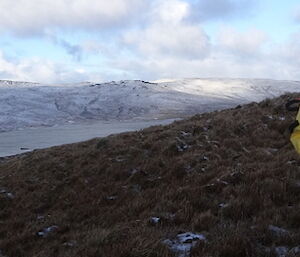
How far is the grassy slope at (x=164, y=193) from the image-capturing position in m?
5.59

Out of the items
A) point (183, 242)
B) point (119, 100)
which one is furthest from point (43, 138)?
point (119, 100)

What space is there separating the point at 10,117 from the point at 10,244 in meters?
73.2

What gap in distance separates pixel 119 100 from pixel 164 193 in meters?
93.9

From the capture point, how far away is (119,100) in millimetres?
101812

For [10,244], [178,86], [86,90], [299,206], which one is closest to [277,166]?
[299,206]

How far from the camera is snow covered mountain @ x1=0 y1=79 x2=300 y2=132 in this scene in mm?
82688

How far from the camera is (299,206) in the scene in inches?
248

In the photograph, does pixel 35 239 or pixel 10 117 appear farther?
pixel 10 117

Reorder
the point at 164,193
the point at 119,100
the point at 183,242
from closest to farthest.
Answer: the point at 183,242
the point at 164,193
the point at 119,100

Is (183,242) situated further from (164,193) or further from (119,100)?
(119,100)

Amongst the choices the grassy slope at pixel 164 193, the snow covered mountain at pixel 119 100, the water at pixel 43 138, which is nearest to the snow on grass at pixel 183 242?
the grassy slope at pixel 164 193

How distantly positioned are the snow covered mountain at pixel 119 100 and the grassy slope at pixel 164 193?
59.7 m

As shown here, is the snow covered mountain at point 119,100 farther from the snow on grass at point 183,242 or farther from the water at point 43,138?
the snow on grass at point 183,242

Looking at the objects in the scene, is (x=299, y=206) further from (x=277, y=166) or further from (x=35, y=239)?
(x=35, y=239)
